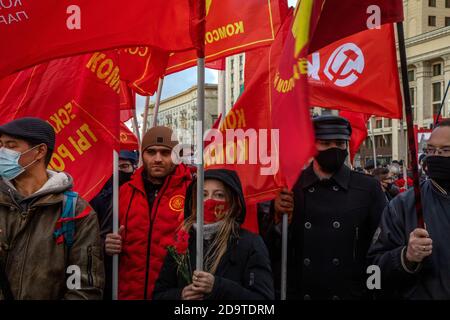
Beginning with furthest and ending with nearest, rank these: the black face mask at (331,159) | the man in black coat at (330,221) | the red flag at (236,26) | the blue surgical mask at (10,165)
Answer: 1. the red flag at (236,26)
2. the black face mask at (331,159)
3. the man in black coat at (330,221)
4. the blue surgical mask at (10,165)

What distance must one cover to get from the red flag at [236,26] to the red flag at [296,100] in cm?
188

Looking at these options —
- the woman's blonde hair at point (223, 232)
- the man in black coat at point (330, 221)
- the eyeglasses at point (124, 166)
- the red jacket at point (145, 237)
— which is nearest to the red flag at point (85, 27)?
the woman's blonde hair at point (223, 232)

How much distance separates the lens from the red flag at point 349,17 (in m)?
3.74

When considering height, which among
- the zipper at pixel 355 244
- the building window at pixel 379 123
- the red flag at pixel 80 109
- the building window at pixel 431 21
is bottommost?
the zipper at pixel 355 244

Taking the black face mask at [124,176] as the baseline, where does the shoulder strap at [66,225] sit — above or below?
below

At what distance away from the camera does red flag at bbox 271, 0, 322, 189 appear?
2895mm

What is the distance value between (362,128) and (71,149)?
5280mm

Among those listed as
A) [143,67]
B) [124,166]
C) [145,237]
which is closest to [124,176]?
[124,166]

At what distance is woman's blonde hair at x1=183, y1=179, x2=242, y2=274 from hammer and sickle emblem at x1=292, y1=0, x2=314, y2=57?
929 millimetres

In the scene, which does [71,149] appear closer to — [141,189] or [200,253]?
[141,189]

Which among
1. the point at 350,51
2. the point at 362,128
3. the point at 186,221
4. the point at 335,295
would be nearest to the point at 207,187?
the point at 186,221

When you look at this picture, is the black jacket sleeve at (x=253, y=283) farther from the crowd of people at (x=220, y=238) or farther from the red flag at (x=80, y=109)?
the red flag at (x=80, y=109)

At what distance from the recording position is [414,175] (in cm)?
337

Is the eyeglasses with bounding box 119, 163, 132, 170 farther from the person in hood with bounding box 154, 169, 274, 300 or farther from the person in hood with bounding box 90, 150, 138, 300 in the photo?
the person in hood with bounding box 154, 169, 274, 300
